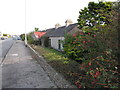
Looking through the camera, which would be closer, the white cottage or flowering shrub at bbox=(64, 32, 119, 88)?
flowering shrub at bbox=(64, 32, 119, 88)

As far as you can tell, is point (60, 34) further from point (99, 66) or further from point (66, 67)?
point (99, 66)

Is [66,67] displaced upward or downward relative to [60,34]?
downward

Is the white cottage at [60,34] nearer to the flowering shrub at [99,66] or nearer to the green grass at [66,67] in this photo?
the green grass at [66,67]

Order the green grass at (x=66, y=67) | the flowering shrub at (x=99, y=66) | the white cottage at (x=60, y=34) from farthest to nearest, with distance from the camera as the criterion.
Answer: the white cottage at (x=60, y=34), the green grass at (x=66, y=67), the flowering shrub at (x=99, y=66)

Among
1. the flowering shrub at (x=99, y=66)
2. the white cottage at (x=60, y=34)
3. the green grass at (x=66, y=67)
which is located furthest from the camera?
the white cottage at (x=60, y=34)

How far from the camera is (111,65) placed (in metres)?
2.63

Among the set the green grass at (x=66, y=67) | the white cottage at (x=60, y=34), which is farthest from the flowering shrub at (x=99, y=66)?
the white cottage at (x=60, y=34)

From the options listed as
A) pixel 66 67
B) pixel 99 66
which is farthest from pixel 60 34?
pixel 99 66

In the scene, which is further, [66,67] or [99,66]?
[66,67]

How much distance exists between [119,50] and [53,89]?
2.71 metres

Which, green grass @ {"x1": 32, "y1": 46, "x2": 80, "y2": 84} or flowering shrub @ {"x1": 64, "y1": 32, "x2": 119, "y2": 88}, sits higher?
flowering shrub @ {"x1": 64, "y1": 32, "x2": 119, "y2": 88}

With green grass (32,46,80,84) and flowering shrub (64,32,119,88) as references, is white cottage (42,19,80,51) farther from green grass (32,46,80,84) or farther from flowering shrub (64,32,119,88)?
flowering shrub (64,32,119,88)

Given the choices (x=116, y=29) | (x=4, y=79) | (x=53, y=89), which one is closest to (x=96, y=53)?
(x=116, y=29)

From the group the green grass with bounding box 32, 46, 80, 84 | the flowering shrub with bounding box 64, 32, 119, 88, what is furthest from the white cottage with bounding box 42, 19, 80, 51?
the flowering shrub with bounding box 64, 32, 119, 88
